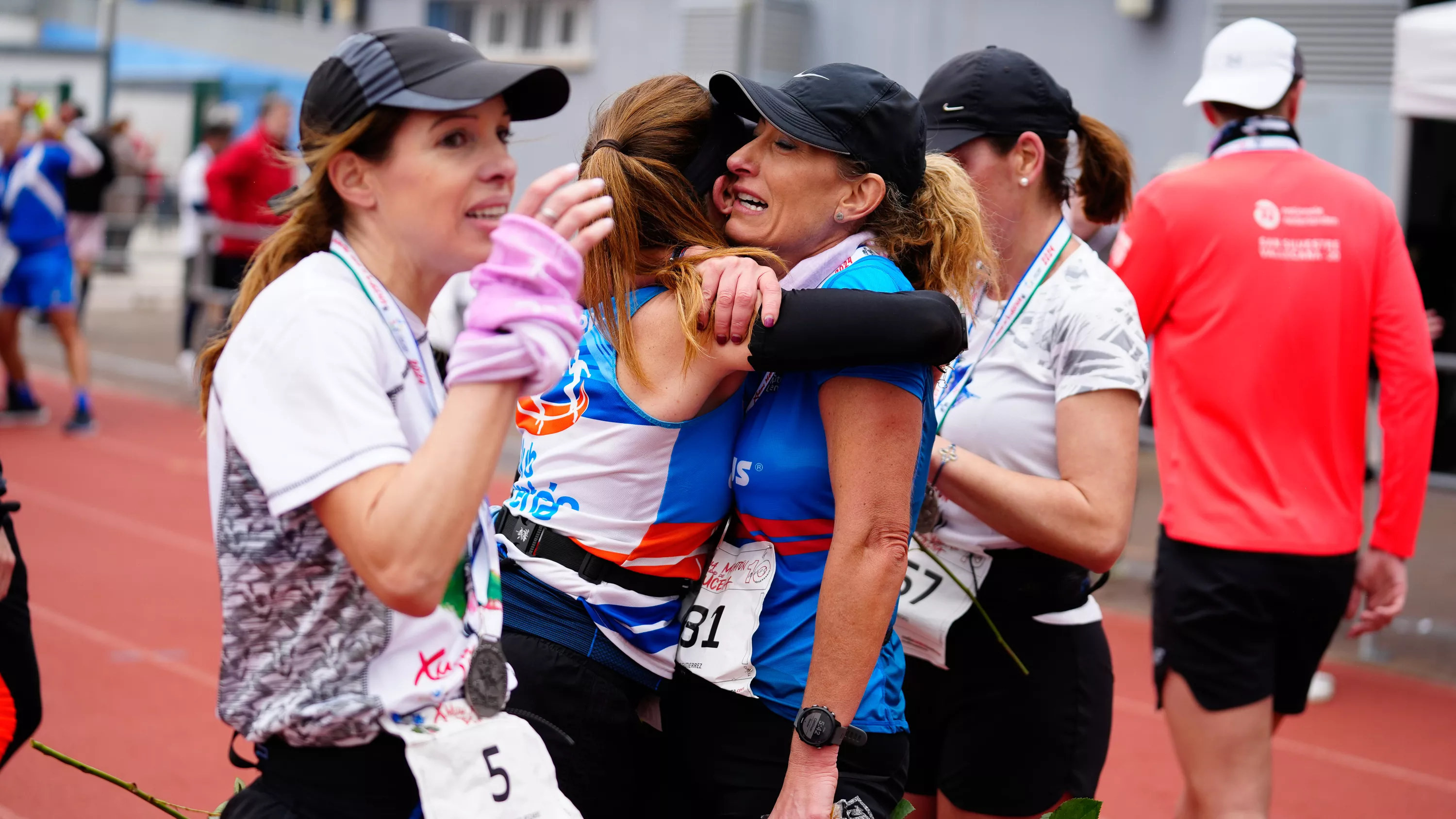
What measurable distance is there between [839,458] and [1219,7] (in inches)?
431

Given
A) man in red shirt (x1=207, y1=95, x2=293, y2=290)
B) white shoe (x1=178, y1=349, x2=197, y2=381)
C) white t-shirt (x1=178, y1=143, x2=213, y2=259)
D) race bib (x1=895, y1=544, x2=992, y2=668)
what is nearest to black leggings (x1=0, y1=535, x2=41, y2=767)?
race bib (x1=895, y1=544, x2=992, y2=668)

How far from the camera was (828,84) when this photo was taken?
239 centimetres

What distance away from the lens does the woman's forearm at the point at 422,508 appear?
1649 millimetres

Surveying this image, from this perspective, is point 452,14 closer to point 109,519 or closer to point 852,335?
point 109,519

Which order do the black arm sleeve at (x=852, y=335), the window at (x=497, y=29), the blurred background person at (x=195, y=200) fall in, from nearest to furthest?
the black arm sleeve at (x=852, y=335), the blurred background person at (x=195, y=200), the window at (x=497, y=29)

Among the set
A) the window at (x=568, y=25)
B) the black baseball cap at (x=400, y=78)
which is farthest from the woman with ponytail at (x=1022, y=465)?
the window at (x=568, y=25)

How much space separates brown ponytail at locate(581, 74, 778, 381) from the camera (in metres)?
2.29

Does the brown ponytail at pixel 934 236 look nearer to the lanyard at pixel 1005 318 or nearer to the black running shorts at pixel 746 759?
the lanyard at pixel 1005 318

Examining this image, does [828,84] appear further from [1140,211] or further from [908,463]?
[1140,211]

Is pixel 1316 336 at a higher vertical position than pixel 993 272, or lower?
lower

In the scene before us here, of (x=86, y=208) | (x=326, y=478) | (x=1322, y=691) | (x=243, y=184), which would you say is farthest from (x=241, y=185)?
(x=326, y=478)

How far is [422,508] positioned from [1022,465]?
156 cm

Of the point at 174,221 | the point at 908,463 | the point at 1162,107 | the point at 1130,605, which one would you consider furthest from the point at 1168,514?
the point at 174,221

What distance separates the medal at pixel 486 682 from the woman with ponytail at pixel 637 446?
0.38 m
